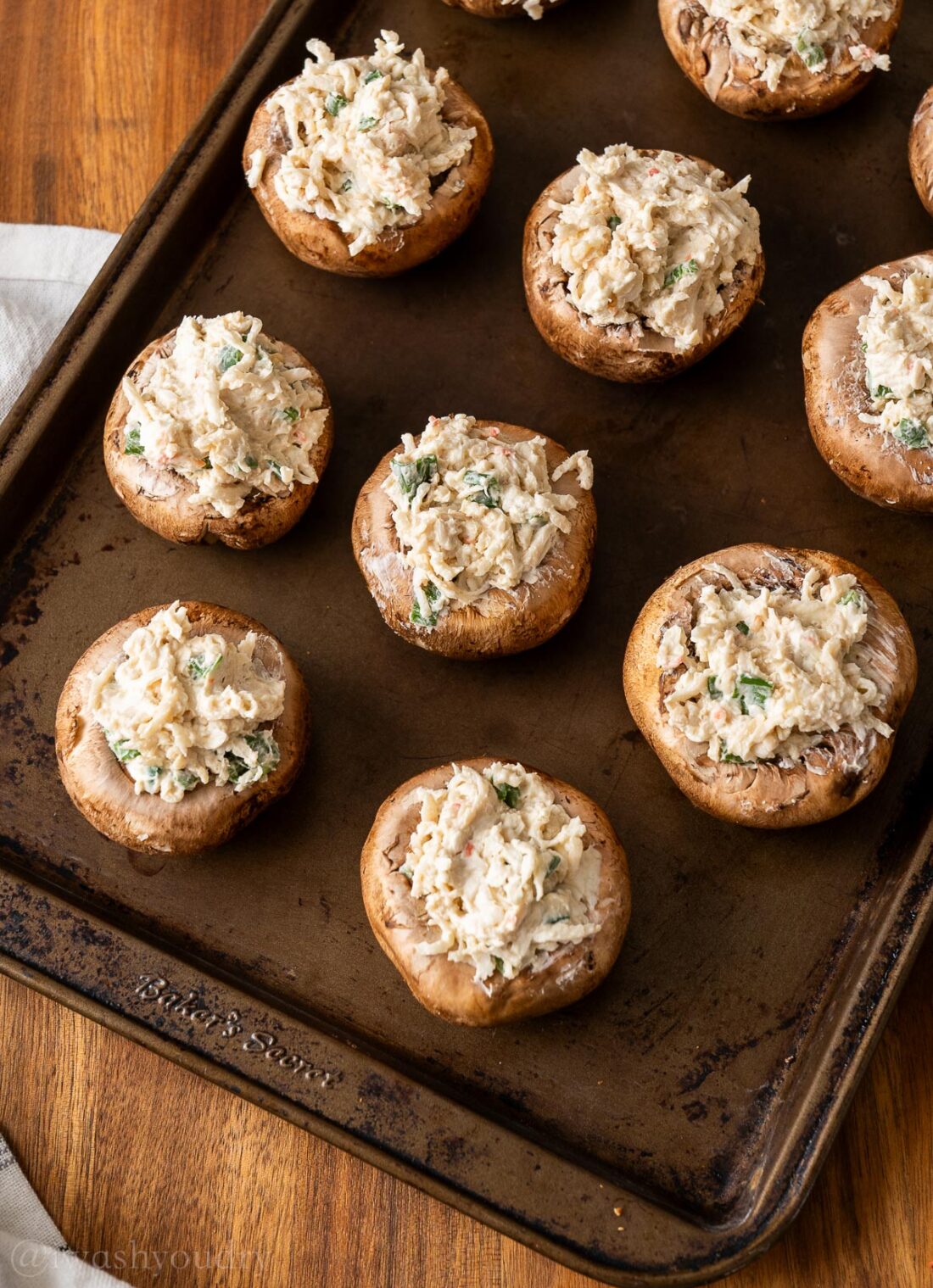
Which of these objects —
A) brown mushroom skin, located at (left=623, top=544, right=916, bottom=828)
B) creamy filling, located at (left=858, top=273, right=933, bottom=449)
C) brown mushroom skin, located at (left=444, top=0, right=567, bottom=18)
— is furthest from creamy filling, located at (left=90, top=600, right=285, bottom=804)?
brown mushroom skin, located at (left=444, top=0, right=567, bottom=18)

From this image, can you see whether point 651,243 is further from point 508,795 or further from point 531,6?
point 508,795

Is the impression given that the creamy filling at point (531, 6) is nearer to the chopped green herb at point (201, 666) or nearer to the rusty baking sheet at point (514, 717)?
the rusty baking sheet at point (514, 717)

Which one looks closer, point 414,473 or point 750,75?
point 414,473

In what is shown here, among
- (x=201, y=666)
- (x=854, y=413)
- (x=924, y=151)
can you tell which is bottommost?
(x=201, y=666)

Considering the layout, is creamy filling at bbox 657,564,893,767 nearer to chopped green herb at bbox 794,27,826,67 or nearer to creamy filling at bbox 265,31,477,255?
creamy filling at bbox 265,31,477,255

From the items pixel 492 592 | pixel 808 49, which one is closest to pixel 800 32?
pixel 808 49

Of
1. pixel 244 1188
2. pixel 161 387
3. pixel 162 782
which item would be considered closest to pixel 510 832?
pixel 162 782

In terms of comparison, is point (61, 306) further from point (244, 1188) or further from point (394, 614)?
point (244, 1188)
